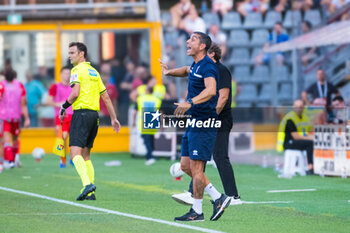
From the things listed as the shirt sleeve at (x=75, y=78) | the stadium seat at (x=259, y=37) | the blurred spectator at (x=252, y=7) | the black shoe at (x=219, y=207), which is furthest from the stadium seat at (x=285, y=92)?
the black shoe at (x=219, y=207)

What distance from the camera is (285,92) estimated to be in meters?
25.3

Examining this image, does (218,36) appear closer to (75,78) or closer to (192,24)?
(192,24)

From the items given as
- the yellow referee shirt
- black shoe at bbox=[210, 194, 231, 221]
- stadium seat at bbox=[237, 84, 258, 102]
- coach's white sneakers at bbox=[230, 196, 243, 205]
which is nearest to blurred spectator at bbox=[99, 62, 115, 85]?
stadium seat at bbox=[237, 84, 258, 102]

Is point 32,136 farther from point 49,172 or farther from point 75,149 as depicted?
point 75,149

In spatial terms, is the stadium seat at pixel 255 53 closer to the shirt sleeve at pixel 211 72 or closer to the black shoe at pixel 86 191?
the black shoe at pixel 86 191

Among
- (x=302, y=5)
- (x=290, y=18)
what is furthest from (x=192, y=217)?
(x=302, y=5)

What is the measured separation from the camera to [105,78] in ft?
74.4

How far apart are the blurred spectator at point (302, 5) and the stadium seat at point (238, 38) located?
6.26 ft

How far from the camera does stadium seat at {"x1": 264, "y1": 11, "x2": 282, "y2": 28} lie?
2638 cm

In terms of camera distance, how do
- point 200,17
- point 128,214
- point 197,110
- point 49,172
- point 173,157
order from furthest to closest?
1. point 200,17
2. point 173,157
3. point 49,172
4. point 128,214
5. point 197,110

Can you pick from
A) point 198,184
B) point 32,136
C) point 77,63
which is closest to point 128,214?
point 198,184

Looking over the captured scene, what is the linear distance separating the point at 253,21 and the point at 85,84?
52.5 ft

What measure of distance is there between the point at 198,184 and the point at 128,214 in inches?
46.3

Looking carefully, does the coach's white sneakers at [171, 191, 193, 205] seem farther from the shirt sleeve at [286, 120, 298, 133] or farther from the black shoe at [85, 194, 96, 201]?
the shirt sleeve at [286, 120, 298, 133]
